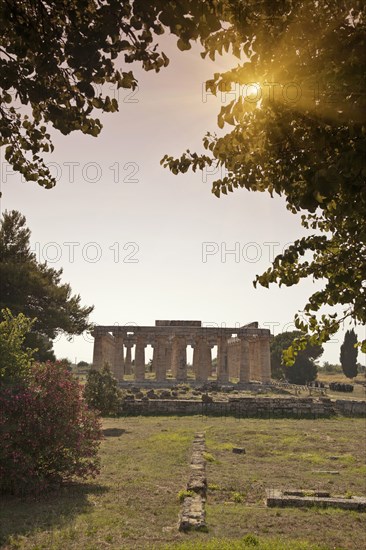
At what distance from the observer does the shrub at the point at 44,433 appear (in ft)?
34.6

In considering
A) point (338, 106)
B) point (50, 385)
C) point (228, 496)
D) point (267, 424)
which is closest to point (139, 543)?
point (228, 496)

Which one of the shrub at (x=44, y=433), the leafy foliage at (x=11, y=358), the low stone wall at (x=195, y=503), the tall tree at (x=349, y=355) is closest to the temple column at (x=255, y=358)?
the tall tree at (x=349, y=355)

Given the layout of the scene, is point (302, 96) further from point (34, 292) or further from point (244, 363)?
point (244, 363)

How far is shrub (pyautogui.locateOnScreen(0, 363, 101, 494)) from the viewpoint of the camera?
10539mm

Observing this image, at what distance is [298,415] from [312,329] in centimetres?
2355

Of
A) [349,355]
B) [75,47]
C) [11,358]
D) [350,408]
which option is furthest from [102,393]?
[349,355]

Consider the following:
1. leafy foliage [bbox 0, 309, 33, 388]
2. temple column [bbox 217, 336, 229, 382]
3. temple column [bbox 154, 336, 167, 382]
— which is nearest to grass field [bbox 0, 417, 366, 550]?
leafy foliage [bbox 0, 309, 33, 388]

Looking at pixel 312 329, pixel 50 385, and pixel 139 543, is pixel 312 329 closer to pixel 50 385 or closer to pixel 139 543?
pixel 139 543

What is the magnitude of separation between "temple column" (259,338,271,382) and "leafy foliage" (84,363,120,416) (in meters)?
38.0

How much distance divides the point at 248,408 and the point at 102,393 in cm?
954

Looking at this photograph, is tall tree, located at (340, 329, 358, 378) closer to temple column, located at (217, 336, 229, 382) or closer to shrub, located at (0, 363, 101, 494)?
temple column, located at (217, 336, 229, 382)

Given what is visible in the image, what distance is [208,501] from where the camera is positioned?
10742 mm

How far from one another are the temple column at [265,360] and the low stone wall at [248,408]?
3147 cm

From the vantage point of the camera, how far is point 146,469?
1379cm
